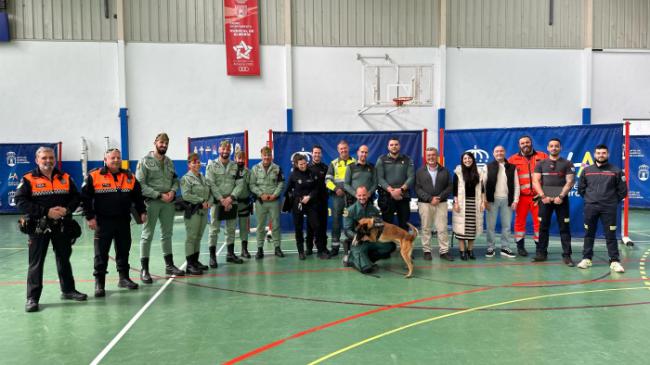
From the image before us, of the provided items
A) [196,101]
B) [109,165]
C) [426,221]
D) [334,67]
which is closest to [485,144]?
[426,221]

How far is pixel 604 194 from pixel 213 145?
7.74 m

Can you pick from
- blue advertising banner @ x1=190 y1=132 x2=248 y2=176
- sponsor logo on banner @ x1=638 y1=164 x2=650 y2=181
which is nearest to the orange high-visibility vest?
blue advertising banner @ x1=190 y1=132 x2=248 y2=176

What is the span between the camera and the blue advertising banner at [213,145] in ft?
31.6

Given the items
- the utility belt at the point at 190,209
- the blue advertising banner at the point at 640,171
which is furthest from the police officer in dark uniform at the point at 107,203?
the blue advertising banner at the point at 640,171

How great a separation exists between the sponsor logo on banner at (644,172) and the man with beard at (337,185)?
1036cm

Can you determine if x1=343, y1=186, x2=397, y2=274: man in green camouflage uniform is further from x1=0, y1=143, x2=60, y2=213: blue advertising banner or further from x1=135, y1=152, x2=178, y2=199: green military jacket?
x1=0, y1=143, x2=60, y2=213: blue advertising banner

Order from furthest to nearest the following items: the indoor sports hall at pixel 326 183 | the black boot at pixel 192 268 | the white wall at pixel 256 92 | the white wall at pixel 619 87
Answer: the white wall at pixel 619 87 < the white wall at pixel 256 92 < the black boot at pixel 192 268 < the indoor sports hall at pixel 326 183

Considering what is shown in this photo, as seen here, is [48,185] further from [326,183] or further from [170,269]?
[326,183]

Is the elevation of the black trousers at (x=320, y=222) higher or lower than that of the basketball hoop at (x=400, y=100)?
lower

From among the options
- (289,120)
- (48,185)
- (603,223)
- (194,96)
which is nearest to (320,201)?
(48,185)

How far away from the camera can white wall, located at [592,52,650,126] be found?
16703 millimetres

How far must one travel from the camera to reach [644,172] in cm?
1316

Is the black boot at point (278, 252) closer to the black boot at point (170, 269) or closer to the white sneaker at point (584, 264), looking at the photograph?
the black boot at point (170, 269)

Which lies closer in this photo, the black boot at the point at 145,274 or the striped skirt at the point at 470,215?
the black boot at the point at 145,274
